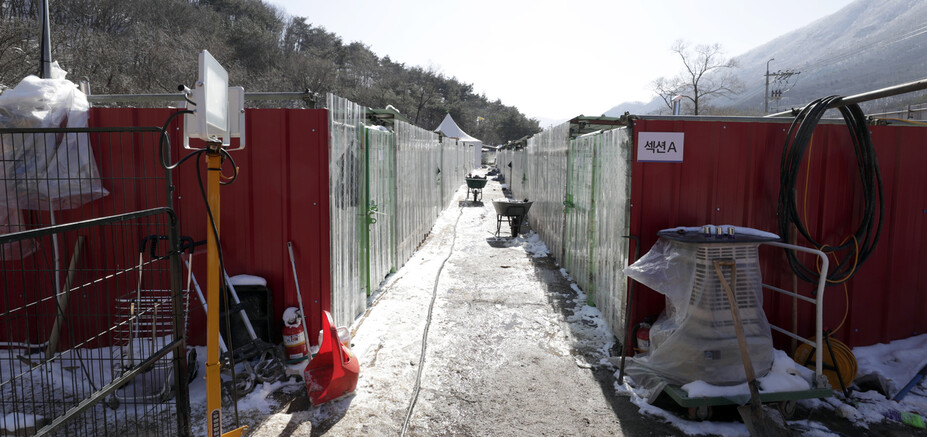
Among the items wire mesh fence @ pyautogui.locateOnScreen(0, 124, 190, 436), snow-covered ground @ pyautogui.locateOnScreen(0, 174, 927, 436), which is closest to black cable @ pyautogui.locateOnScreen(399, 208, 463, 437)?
snow-covered ground @ pyautogui.locateOnScreen(0, 174, 927, 436)

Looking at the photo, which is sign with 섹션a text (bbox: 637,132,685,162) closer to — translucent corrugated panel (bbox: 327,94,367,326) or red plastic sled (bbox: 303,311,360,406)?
translucent corrugated panel (bbox: 327,94,367,326)

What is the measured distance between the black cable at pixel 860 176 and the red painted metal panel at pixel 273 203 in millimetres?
3989

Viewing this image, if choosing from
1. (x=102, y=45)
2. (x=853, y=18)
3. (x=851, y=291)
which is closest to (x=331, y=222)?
(x=851, y=291)

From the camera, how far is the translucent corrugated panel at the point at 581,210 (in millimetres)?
6199

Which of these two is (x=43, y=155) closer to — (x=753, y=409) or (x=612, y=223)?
(x=612, y=223)

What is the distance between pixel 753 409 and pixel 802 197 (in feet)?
7.16

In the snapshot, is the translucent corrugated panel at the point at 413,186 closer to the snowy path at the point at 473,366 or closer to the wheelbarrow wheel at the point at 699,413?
the snowy path at the point at 473,366

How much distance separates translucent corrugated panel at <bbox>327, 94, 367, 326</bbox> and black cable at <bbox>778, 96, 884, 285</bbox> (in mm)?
3971

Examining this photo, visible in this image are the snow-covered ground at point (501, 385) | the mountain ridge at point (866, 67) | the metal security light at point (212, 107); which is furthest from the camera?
the mountain ridge at point (866, 67)

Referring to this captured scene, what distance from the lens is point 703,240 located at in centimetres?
360

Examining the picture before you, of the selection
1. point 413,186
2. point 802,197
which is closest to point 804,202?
point 802,197

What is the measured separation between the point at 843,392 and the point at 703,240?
180 centimetres

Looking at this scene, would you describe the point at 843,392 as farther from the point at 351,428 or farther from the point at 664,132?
the point at 351,428

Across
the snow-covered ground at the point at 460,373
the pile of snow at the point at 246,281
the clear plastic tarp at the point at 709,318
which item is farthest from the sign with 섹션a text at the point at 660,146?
the pile of snow at the point at 246,281
